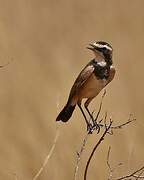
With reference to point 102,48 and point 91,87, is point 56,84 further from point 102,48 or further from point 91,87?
point 102,48

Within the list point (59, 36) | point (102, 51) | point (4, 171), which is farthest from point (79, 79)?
point (59, 36)

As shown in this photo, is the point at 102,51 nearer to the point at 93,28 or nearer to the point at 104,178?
the point at 104,178

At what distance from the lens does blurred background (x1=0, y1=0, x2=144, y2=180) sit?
5441 mm

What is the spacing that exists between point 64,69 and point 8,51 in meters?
0.43

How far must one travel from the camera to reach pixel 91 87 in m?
3.79

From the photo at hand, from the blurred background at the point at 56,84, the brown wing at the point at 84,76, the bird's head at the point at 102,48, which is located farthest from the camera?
the blurred background at the point at 56,84

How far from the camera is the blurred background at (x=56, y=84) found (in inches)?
214

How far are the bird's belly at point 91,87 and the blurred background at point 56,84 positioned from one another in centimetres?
159

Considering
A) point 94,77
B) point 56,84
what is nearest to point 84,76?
point 94,77

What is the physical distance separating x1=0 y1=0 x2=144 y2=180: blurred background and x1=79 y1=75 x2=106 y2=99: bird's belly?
5.21 ft

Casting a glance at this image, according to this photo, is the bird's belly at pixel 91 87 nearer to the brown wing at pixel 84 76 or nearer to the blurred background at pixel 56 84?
the brown wing at pixel 84 76

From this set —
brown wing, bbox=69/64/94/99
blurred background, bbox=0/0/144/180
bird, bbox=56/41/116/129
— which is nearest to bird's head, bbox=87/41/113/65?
bird, bbox=56/41/116/129

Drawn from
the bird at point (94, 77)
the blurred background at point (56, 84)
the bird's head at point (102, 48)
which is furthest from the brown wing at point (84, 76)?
the blurred background at point (56, 84)

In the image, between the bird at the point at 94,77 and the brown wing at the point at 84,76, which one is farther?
the brown wing at the point at 84,76
